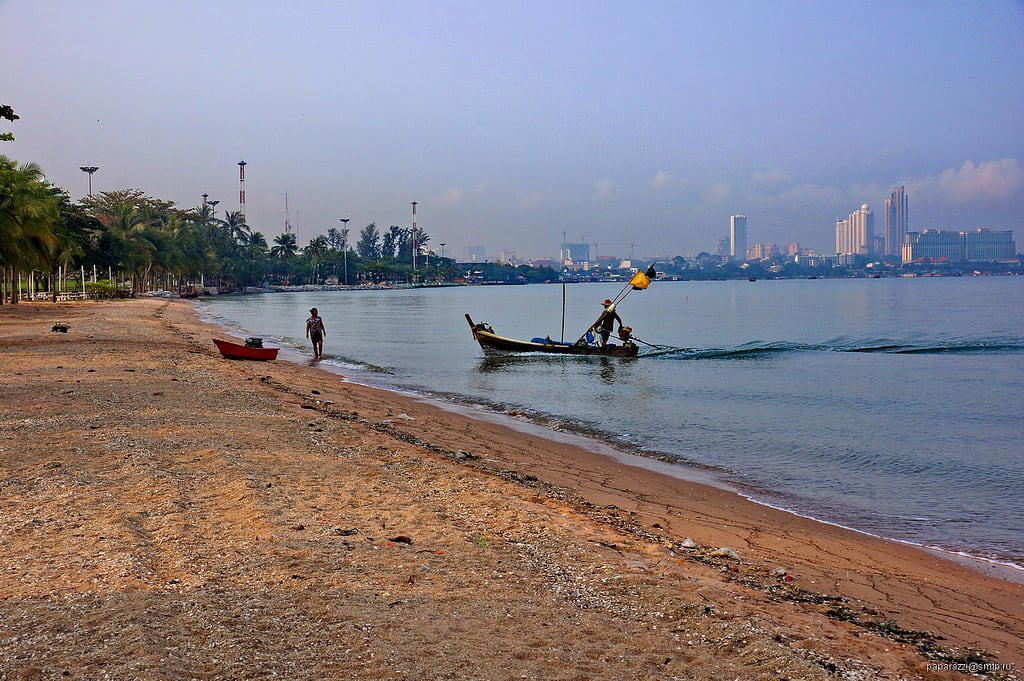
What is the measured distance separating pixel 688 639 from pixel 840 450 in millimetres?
10376

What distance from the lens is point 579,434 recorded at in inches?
596

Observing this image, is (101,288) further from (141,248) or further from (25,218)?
(25,218)

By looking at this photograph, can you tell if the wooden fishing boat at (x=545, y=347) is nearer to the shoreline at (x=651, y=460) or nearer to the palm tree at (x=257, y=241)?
the shoreline at (x=651, y=460)

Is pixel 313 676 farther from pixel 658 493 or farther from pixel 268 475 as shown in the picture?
pixel 658 493

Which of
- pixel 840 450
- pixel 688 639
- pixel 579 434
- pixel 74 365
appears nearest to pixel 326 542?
pixel 688 639

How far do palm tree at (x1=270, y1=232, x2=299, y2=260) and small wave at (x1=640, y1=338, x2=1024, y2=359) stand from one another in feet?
425

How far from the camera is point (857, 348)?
37.4 m

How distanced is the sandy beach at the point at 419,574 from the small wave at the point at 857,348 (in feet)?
79.6

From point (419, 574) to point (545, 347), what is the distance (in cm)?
2369

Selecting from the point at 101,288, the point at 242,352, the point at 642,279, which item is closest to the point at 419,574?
the point at 242,352

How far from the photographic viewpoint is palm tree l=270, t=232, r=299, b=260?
514 feet

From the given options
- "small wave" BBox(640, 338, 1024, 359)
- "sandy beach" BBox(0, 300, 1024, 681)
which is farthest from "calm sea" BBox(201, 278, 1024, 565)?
"sandy beach" BBox(0, 300, 1024, 681)

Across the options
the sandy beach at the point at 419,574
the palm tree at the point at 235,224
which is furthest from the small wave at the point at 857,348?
the palm tree at the point at 235,224

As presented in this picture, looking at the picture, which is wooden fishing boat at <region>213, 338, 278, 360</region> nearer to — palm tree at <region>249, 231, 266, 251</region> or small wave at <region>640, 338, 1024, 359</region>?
small wave at <region>640, 338, 1024, 359</region>
